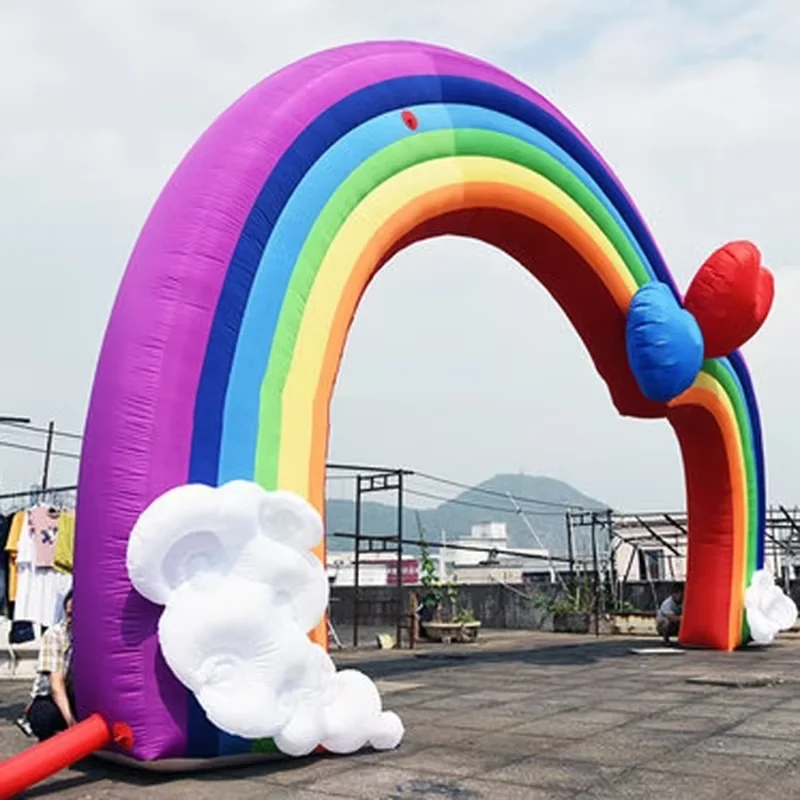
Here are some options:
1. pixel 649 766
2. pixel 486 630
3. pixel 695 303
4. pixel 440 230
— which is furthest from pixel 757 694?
pixel 486 630

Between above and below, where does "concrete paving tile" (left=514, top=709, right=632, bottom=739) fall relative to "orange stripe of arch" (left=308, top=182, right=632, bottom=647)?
below

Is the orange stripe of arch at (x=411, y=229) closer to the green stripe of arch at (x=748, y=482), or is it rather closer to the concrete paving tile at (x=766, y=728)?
the green stripe of arch at (x=748, y=482)

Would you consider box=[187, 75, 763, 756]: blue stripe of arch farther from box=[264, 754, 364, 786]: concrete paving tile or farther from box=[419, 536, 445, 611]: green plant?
box=[419, 536, 445, 611]: green plant

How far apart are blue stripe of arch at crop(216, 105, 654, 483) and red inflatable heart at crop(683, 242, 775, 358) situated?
157 inches

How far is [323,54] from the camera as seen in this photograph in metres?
7.05

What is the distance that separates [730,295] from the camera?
10.0 meters

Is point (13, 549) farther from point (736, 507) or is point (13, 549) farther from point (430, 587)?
point (430, 587)

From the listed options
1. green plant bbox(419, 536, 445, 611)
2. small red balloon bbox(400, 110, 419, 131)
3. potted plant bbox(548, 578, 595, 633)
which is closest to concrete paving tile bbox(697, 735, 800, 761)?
small red balloon bbox(400, 110, 419, 131)

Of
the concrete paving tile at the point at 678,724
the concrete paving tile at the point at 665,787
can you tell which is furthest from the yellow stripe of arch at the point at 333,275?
the concrete paving tile at the point at 678,724

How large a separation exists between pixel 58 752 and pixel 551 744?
284 centimetres

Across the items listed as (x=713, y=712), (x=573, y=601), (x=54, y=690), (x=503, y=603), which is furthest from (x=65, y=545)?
(x=503, y=603)

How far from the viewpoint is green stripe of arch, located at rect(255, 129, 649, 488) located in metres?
5.76

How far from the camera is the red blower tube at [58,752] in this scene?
446 centimetres

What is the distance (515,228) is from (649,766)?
5.18 meters
